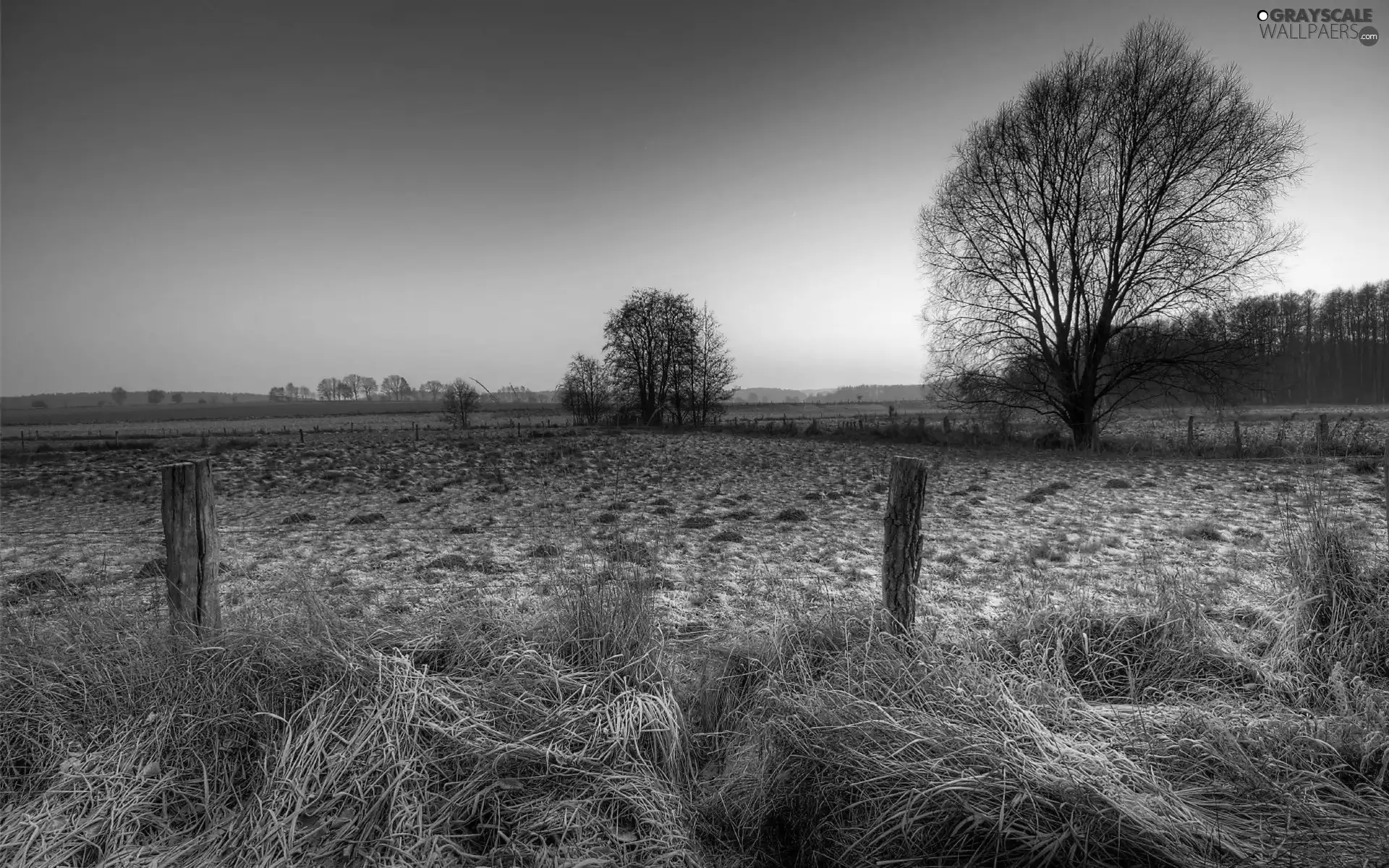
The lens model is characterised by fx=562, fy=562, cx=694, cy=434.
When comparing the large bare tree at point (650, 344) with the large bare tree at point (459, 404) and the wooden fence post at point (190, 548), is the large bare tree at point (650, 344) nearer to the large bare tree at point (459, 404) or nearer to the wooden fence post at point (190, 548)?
the large bare tree at point (459, 404)

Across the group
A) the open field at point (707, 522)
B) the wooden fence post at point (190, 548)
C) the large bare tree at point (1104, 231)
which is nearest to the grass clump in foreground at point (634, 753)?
the wooden fence post at point (190, 548)

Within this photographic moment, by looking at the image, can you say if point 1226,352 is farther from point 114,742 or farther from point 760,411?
point 760,411

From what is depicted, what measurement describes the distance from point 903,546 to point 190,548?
445cm

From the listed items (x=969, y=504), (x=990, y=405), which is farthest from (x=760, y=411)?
(x=969, y=504)

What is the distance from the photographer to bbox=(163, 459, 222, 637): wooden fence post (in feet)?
11.2

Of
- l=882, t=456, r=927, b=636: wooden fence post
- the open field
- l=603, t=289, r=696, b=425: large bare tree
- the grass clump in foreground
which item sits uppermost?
l=603, t=289, r=696, b=425: large bare tree

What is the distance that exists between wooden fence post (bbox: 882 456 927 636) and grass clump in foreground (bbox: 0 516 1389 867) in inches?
9.6

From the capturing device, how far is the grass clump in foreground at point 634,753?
236cm

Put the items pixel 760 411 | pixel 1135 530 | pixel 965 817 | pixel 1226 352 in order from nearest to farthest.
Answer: pixel 965 817 → pixel 1135 530 → pixel 1226 352 → pixel 760 411

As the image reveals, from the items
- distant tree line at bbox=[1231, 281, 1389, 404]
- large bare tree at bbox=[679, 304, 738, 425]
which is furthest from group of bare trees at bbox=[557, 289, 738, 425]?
distant tree line at bbox=[1231, 281, 1389, 404]

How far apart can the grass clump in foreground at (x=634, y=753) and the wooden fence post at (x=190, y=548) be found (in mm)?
199

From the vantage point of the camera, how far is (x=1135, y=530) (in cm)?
823

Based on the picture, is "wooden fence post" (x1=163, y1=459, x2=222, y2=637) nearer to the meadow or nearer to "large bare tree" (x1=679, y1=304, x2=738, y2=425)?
the meadow

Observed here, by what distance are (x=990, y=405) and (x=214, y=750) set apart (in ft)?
69.4
